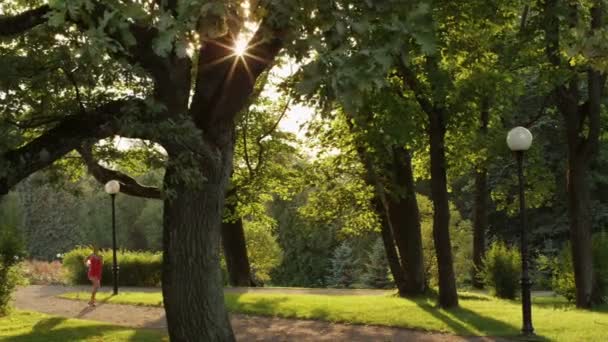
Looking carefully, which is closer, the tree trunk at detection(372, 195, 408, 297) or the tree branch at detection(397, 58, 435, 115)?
the tree branch at detection(397, 58, 435, 115)

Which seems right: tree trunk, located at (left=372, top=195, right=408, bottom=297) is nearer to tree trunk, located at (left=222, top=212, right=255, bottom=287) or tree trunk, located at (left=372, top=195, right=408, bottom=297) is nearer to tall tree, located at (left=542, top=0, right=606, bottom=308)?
tall tree, located at (left=542, top=0, right=606, bottom=308)

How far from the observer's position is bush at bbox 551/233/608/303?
1690 cm

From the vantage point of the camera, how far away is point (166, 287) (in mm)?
9492

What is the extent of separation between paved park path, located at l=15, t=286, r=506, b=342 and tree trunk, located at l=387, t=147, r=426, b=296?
4801 mm

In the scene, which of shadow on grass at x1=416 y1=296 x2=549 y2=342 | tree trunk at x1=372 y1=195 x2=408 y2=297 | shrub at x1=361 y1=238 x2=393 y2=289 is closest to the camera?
shadow on grass at x1=416 y1=296 x2=549 y2=342

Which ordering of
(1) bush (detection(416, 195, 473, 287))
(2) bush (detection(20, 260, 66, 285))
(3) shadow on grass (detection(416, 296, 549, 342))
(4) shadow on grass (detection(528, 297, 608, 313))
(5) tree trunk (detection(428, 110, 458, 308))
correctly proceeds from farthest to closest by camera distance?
(2) bush (detection(20, 260, 66, 285))
(1) bush (detection(416, 195, 473, 287))
(4) shadow on grass (detection(528, 297, 608, 313))
(5) tree trunk (detection(428, 110, 458, 308))
(3) shadow on grass (detection(416, 296, 549, 342))

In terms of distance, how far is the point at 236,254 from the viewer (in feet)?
82.8

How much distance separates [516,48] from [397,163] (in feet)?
16.0

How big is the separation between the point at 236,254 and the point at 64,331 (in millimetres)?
11945

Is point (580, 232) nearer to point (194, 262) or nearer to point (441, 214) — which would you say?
point (441, 214)

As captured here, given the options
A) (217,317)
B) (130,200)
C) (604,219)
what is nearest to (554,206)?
(604,219)

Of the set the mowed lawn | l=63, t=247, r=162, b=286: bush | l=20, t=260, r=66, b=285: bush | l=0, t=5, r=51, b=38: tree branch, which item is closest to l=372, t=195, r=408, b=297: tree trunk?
the mowed lawn

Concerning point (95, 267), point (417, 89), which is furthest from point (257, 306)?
point (417, 89)

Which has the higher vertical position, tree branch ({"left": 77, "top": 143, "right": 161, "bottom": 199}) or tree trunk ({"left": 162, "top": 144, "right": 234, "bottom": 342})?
tree branch ({"left": 77, "top": 143, "right": 161, "bottom": 199})
